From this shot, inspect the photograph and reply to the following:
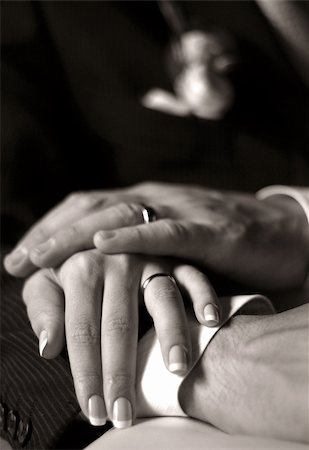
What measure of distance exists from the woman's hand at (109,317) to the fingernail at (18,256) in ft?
0.26

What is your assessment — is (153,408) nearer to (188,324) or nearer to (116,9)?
(188,324)

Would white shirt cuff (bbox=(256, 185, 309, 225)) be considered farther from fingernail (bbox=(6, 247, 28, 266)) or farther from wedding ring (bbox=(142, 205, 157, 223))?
fingernail (bbox=(6, 247, 28, 266))

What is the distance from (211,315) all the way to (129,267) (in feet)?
0.42

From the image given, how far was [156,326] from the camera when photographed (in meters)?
0.62

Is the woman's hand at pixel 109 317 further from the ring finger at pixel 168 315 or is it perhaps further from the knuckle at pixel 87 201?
the knuckle at pixel 87 201

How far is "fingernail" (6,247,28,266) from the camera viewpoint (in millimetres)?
829

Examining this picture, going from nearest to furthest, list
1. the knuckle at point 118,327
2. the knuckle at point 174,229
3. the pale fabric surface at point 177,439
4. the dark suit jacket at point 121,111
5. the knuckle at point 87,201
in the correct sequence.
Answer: the pale fabric surface at point 177,439
the knuckle at point 118,327
the knuckle at point 174,229
the knuckle at point 87,201
the dark suit jacket at point 121,111

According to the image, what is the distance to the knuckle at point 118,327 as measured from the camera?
0.62 metres

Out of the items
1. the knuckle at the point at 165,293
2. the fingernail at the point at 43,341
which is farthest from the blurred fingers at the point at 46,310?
the knuckle at the point at 165,293

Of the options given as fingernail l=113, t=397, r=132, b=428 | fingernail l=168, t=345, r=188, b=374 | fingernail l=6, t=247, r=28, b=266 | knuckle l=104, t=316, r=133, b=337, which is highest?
fingernail l=6, t=247, r=28, b=266

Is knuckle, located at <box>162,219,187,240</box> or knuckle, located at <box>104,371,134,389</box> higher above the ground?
knuckle, located at <box>162,219,187,240</box>

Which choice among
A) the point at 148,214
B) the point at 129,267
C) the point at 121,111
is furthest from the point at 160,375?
the point at 121,111

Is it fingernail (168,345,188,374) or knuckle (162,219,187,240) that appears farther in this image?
knuckle (162,219,187,240)

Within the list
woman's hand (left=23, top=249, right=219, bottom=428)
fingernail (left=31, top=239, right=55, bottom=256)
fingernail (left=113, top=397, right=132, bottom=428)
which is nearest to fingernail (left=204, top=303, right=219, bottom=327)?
woman's hand (left=23, top=249, right=219, bottom=428)
